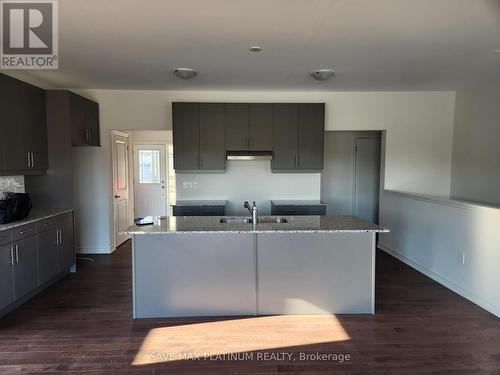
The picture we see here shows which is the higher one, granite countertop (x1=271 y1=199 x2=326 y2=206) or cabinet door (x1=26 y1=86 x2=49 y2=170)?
cabinet door (x1=26 y1=86 x2=49 y2=170)

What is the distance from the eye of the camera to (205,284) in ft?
10.2

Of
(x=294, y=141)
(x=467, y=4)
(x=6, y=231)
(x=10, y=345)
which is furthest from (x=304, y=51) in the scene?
(x=10, y=345)

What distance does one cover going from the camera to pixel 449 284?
380cm

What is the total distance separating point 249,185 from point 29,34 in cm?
347

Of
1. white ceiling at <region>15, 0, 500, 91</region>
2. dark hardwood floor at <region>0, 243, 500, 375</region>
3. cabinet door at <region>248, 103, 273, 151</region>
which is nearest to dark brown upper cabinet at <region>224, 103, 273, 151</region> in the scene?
cabinet door at <region>248, 103, 273, 151</region>

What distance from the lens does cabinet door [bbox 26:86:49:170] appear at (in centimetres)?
394

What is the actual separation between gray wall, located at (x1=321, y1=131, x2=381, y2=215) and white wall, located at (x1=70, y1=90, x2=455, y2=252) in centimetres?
68

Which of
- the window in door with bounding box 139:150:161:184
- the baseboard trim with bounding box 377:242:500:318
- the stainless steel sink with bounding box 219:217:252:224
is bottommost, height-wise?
the baseboard trim with bounding box 377:242:500:318

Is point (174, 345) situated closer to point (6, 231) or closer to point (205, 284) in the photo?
point (205, 284)

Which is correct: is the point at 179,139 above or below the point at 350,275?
above

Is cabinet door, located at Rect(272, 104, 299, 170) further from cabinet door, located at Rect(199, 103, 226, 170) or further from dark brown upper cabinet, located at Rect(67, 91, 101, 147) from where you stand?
dark brown upper cabinet, located at Rect(67, 91, 101, 147)

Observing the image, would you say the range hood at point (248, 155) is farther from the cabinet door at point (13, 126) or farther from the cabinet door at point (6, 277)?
the cabinet door at point (6, 277)

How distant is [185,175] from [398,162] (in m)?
3.49

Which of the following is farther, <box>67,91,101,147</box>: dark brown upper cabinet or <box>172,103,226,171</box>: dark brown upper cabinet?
<box>172,103,226,171</box>: dark brown upper cabinet
